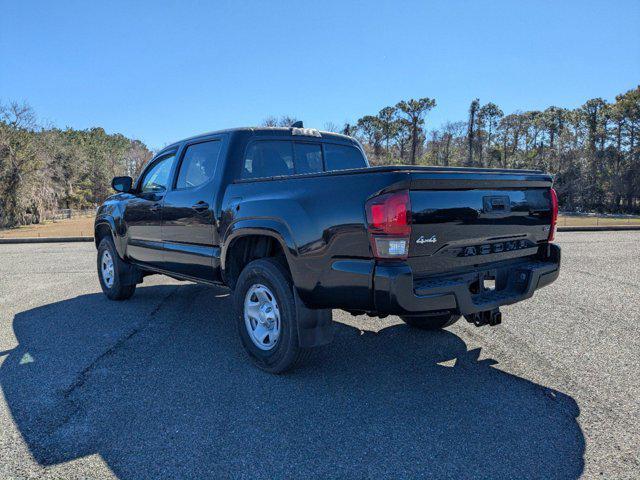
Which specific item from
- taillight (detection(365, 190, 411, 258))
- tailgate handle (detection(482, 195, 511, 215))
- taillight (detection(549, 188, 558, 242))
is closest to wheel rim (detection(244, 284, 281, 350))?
taillight (detection(365, 190, 411, 258))

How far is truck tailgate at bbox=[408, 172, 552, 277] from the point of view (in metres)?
2.94

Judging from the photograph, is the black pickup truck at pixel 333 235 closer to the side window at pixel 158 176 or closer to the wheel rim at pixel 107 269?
the side window at pixel 158 176

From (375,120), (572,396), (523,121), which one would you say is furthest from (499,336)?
(523,121)

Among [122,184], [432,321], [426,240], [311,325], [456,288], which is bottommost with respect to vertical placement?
[432,321]

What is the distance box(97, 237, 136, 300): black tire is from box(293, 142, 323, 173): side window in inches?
117

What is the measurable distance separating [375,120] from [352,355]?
71572 mm

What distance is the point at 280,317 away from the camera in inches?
139

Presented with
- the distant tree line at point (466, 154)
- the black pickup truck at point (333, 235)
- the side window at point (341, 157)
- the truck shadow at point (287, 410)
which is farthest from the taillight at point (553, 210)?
the distant tree line at point (466, 154)

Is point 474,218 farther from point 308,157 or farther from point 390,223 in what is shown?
point 308,157

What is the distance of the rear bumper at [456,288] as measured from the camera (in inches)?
110

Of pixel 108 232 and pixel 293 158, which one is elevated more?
pixel 293 158

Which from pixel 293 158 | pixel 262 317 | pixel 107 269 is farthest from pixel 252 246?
pixel 107 269

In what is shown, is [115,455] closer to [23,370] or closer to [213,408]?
[213,408]

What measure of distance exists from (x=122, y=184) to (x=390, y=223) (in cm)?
408
